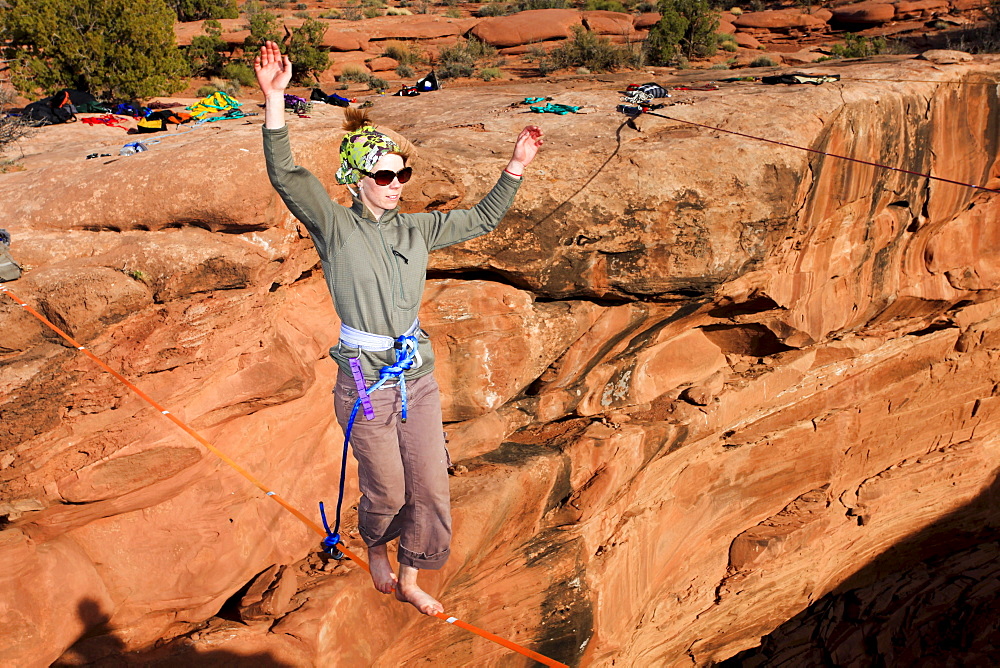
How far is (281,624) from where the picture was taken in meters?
5.69

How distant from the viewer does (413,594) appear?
162 inches

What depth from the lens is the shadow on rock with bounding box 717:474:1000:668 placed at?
10.4m

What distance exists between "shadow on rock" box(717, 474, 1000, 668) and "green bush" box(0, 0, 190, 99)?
48.4 ft

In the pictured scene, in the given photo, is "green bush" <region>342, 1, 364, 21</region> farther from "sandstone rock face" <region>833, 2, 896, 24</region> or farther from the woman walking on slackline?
the woman walking on slackline

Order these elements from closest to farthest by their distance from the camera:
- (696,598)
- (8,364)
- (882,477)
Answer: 1. (8,364)
2. (696,598)
3. (882,477)

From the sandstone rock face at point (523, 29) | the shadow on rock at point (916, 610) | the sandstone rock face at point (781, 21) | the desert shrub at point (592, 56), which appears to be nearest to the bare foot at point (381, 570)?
the shadow on rock at point (916, 610)

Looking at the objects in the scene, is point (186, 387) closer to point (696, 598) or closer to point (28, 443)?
point (28, 443)

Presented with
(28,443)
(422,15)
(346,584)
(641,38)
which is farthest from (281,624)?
(422,15)

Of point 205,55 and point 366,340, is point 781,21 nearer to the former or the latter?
point 205,55

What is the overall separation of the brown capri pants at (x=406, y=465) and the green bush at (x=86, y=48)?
41.3ft

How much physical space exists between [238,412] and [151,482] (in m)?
0.81

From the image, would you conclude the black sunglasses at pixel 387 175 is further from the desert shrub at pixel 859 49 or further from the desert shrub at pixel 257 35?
the desert shrub at pixel 257 35

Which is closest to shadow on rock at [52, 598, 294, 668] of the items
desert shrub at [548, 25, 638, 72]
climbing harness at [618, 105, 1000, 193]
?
climbing harness at [618, 105, 1000, 193]

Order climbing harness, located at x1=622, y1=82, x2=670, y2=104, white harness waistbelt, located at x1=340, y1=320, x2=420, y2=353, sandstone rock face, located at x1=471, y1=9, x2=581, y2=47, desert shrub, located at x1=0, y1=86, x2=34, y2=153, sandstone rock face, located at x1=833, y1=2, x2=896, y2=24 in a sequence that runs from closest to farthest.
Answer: white harness waistbelt, located at x1=340, y1=320, x2=420, y2=353 → desert shrub, located at x1=0, y1=86, x2=34, y2=153 → climbing harness, located at x1=622, y1=82, x2=670, y2=104 → sandstone rock face, located at x1=471, y1=9, x2=581, y2=47 → sandstone rock face, located at x1=833, y1=2, x2=896, y2=24
